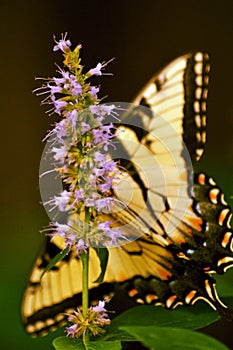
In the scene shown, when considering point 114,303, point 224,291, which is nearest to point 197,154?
point 224,291

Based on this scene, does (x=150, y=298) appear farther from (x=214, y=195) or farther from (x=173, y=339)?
(x=173, y=339)

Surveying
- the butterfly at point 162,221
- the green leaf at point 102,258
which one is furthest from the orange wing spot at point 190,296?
the green leaf at point 102,258

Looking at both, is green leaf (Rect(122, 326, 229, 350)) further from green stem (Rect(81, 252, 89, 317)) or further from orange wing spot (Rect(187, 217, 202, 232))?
orange wing spot (Rect(187, 217, 202, 232))

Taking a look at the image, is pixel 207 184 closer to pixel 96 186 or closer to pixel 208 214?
pixel 208 214

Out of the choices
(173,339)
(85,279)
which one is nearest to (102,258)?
(85,279)

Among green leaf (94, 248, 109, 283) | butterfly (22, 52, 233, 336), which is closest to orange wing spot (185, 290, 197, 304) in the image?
butterfly (22, 52, 233, 336)

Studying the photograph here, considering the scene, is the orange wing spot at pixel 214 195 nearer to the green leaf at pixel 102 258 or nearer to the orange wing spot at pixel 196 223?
the orange wing spot at pixel 196 223
